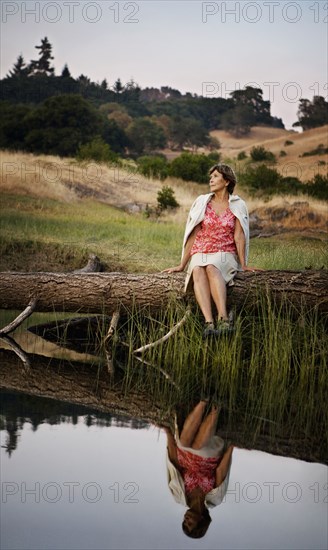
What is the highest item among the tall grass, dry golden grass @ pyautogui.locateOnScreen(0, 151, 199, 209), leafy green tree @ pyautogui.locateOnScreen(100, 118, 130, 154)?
leafy green tree @ pyautogui.locateOnScreen(100, 118, 130, 154)

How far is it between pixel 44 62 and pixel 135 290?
47966 millimetres

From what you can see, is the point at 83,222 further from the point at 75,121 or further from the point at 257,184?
the point at 75,121

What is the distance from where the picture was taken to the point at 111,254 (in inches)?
567

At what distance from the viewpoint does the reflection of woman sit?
3.76 metres

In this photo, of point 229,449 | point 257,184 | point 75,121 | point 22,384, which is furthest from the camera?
point 75,121

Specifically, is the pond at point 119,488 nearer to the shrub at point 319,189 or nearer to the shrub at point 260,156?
the shrub at point 319,189

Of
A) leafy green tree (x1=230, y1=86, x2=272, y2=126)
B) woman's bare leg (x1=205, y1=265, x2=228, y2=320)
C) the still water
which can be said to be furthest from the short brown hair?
leafy green tree (x1=230, y1=86, x2=272, y2=126)

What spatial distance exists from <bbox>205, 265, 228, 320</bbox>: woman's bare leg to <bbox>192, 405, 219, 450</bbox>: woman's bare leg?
59.8 inches

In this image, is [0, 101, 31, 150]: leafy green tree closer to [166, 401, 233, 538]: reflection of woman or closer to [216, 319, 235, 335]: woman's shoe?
[216, 319, 235, 335]: woman's shoe

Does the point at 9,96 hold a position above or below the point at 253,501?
above

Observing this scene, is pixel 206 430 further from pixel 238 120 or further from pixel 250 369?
pixel 238 120

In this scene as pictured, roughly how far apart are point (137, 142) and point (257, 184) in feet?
63.8

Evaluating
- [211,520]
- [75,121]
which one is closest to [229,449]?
[211,520]

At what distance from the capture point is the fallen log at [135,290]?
7.35m
